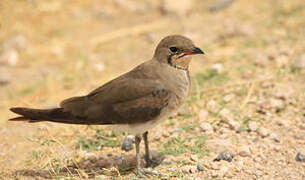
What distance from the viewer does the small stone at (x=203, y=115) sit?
563cm

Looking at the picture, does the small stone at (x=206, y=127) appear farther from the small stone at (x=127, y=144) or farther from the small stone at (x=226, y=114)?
the small stone at (x=127, y=144)

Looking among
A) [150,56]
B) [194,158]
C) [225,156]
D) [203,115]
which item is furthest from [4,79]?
[225,156]

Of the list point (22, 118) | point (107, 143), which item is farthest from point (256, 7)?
point (22, 118)

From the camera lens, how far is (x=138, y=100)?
4.56 metres

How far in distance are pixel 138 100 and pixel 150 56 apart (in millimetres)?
3741

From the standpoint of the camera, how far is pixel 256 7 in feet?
31.9

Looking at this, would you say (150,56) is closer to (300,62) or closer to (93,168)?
(300,62)

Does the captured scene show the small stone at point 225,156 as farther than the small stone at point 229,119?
No

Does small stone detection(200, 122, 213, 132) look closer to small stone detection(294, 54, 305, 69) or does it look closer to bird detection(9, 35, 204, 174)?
bird detection(9, 35, 204, 174)

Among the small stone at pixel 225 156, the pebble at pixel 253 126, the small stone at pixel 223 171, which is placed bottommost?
the small stone at pixel 223 171

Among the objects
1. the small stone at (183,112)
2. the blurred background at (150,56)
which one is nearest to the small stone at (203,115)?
the blurred background at (150,56)

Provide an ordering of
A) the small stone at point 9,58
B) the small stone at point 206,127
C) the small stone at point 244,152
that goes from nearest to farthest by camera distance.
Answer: the small stone at point 244,152
the small stone at point 206,127
the small stone at point 9,58

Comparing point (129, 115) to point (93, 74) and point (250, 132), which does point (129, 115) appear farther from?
point (93, 74)

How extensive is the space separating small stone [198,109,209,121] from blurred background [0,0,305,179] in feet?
0.05
